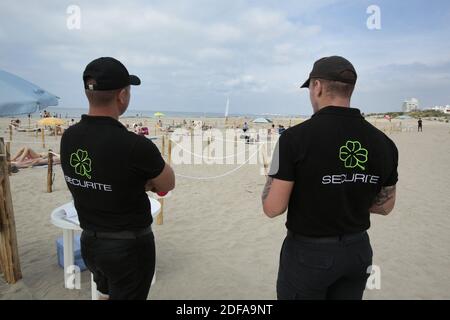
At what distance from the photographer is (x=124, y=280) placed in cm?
187

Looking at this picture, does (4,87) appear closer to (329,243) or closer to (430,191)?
(329,243)

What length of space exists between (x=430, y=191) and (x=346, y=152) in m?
8.54

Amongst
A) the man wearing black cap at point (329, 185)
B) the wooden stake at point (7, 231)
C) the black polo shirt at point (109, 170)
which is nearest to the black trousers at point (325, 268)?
Answer: the man wearing black cap at point (329, 185)

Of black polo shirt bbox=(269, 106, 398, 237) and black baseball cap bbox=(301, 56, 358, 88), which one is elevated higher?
black baseball cap bbox=(301, 56, 358, 88)

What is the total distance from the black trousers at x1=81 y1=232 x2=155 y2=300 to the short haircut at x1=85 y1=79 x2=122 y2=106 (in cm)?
78

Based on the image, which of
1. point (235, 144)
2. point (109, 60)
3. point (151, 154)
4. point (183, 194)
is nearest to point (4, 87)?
point (109, 60)

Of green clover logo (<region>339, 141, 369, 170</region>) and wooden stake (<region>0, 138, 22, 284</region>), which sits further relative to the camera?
wooden stake (<region>0, 138, 22, 284</region>)

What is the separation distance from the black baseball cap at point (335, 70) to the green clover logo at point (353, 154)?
330mm

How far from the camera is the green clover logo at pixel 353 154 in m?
1.62

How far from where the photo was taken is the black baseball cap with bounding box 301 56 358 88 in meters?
1.63

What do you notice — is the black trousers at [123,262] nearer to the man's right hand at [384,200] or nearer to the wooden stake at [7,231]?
the man's right hand at [384,200]

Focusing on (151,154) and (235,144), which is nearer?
(151,154)

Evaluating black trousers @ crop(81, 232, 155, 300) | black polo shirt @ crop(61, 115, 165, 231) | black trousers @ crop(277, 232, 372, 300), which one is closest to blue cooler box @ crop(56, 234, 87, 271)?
black trousers @ crop(81, 232, 155, 300)

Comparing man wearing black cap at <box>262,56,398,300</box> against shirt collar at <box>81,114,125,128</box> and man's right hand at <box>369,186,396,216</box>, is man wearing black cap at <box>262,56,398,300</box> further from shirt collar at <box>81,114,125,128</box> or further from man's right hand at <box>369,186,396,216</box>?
shirt collar at <box>81,114,125,128</box>
